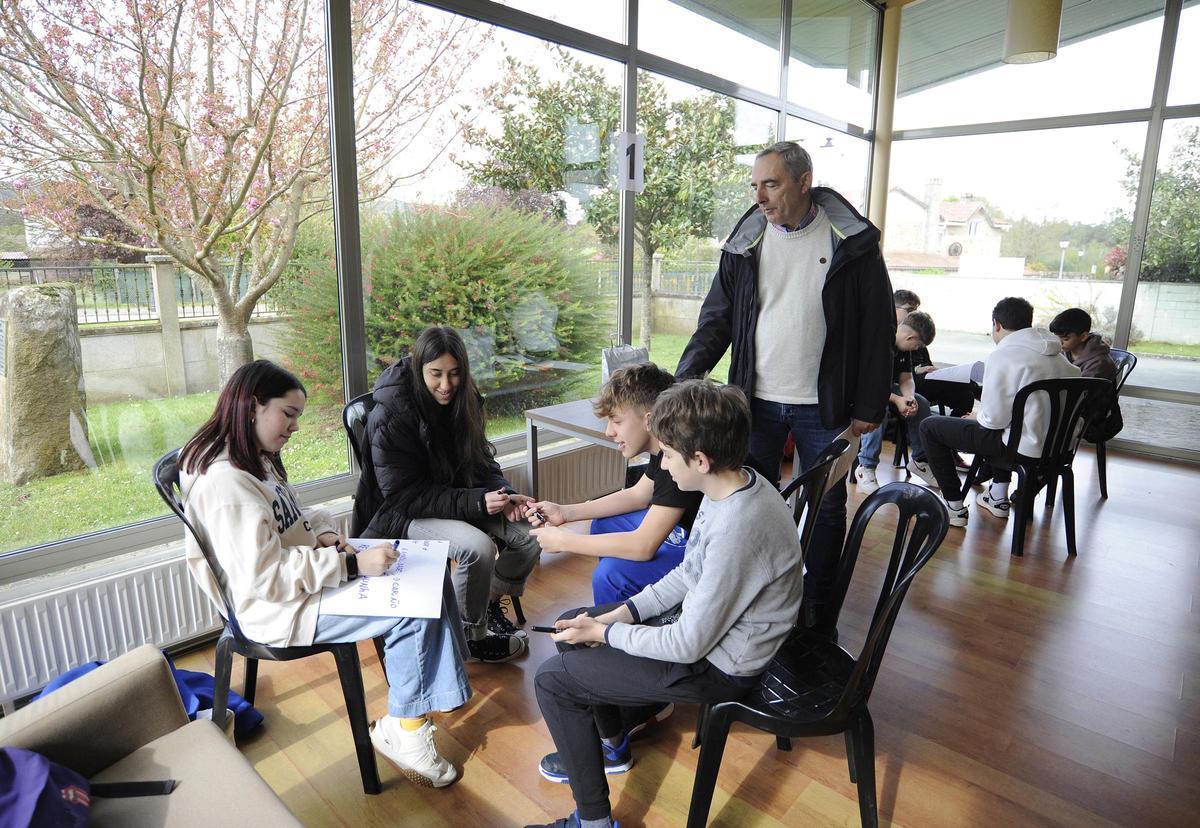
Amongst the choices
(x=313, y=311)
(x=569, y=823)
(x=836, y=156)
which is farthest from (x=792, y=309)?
(x=836, y=156)

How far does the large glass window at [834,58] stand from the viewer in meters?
5.25

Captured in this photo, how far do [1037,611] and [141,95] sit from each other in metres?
3.69

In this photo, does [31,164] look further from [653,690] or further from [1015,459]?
[1015,459]

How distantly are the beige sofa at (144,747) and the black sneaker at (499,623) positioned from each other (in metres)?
1.18

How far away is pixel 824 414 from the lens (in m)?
2.40

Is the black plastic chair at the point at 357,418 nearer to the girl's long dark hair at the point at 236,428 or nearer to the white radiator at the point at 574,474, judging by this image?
the girl's long dark hair at the point at 236,428

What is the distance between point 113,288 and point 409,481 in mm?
1126

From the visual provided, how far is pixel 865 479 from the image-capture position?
452 centimetres

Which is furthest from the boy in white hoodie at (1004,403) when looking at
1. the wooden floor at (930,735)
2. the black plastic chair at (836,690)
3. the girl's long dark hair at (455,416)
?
the girl's long dark hair at (455,416)

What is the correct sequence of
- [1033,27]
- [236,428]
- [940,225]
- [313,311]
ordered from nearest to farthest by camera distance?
[236,428], [313,311], [1033,27], [940,225]

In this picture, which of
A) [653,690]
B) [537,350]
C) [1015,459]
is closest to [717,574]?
[653,690]

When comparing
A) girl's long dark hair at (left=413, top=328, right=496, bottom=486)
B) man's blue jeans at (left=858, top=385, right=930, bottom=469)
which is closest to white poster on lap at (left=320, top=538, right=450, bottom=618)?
girl's long dark hair at (left=413, top=328, right=496, bottom=486)

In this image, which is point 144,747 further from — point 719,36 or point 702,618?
point 719,36

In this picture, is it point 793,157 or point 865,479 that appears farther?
point 865,479
